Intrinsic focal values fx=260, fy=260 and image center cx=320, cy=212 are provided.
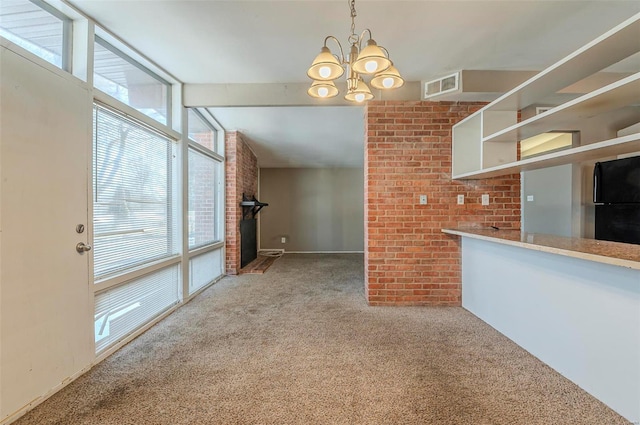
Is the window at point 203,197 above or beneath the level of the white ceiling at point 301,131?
beneath

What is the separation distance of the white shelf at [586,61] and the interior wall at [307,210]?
4976 mm

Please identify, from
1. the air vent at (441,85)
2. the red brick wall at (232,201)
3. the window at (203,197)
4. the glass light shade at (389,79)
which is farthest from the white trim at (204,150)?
the air vent at (441,85)

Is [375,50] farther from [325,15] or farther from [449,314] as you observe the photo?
[449,314]

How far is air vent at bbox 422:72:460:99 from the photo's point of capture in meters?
2.70

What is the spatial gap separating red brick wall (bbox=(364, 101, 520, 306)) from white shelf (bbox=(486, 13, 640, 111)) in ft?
2.88

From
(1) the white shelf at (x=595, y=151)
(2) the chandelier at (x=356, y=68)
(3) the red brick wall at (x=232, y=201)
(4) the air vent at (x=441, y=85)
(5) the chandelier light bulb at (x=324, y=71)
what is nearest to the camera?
(1) the white shelf at (x=595, y=151)

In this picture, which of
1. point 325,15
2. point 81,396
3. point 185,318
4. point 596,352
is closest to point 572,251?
point 596,352

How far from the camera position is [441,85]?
9.13 feet

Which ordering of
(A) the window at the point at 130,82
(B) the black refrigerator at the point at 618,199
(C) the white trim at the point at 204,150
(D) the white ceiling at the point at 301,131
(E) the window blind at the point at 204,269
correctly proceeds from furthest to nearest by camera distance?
(D) the white ceiling at the point at 301,131
(E) the window blind at the point at 204,269
(C) the white trim at the point at 204,150
(B) the black refrigerator at the point at 618,199
(A) the window at the point at 130,82

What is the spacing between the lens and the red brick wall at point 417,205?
9.96ft

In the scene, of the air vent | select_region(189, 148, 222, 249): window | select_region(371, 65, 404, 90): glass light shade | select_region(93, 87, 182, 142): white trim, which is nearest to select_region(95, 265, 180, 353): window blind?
select_region(189, 148, 222, 249): window

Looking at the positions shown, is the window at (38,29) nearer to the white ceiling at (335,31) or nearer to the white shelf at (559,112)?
the white ceiling at (335,31)

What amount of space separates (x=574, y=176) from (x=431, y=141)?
260cm

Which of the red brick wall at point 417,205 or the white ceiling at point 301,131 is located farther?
the white ceiling at point 301,131
